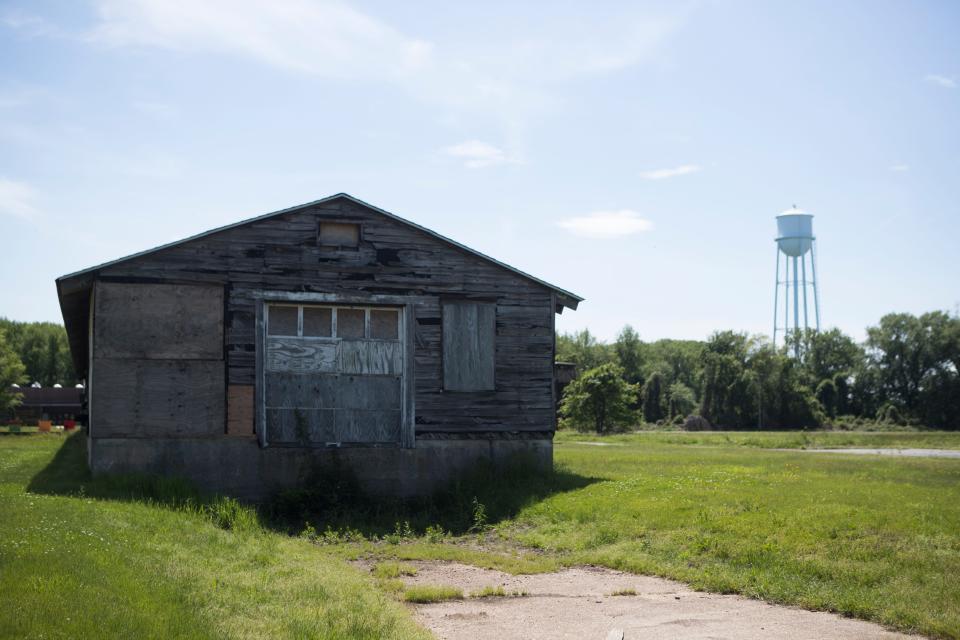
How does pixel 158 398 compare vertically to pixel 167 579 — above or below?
above

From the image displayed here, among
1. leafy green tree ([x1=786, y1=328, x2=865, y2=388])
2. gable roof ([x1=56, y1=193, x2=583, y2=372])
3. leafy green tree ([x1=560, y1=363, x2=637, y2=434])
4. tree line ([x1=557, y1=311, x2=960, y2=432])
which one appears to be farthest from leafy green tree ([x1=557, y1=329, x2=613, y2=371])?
gable roof ([x1=56, y1=193, x2=583, y2=372])

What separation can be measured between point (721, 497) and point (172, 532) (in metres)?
8.97

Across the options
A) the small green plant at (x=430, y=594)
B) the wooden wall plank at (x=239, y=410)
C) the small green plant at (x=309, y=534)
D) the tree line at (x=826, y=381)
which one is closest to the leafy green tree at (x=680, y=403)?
the tree line at (x=826, y=381)

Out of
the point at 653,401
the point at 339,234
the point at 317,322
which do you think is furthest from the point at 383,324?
the point at 653,401

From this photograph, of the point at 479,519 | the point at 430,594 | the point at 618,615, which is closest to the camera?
the point at 618,615

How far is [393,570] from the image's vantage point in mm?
12773

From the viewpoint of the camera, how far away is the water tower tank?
9725 centimetres

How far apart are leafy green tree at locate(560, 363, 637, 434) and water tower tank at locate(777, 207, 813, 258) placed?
47.1m

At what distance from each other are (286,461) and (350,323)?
321 centimetres

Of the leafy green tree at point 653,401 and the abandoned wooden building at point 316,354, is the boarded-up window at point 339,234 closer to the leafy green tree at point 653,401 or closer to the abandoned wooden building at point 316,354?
the abandoned wooden building at point 316,354

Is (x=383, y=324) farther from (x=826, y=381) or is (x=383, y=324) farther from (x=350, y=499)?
(x=826, y=381)

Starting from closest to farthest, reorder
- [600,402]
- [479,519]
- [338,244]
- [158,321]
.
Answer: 1. [479,519]
2. [158,321]
3. [338,244]
4. [600,402]

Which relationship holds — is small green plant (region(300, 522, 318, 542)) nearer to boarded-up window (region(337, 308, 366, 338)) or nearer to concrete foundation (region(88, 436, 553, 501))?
concrete foundation (region(88, 436, 553, 501))

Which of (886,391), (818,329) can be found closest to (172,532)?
(886,391)
